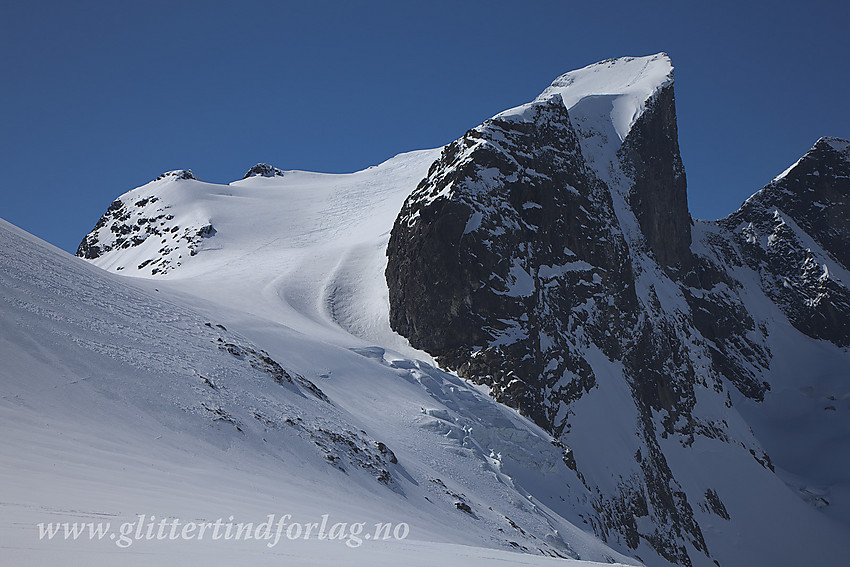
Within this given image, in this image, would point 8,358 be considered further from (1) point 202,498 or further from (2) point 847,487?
(2) point 847,487

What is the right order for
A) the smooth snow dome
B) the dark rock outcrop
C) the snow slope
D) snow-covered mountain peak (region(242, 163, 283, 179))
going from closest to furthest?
1. the snow slope
2. the dark rock outcrop
3. the smooth snow dome
4. snow-covered mountain peak (region(242, 163, 283, 179))

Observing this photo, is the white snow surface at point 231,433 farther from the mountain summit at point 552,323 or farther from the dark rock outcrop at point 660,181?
the dark rock outcrop at point 660,181

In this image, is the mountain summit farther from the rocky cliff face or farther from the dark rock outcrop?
the dark rock outcrop

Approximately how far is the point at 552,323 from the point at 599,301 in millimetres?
9282

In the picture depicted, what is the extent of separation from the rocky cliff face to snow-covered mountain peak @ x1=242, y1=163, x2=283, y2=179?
39.0m

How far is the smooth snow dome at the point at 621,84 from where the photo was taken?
7662 centimetres

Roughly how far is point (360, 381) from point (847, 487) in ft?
211

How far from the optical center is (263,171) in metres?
90.6

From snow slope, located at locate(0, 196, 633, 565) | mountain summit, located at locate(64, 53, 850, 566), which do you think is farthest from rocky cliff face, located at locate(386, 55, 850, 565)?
snow slope, located at locate(0, 196, 633, 565)

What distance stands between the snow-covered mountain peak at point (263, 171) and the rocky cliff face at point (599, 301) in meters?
39.0

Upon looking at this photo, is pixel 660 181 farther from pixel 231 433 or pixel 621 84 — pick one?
pixel 231 433

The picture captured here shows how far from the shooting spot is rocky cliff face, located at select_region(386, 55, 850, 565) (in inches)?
1645

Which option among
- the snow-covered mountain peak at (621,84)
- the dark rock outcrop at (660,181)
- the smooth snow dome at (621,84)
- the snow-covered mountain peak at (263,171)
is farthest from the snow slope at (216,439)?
the snow-covered mountain peak at (263,171)

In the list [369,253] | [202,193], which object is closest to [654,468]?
[369,253]
